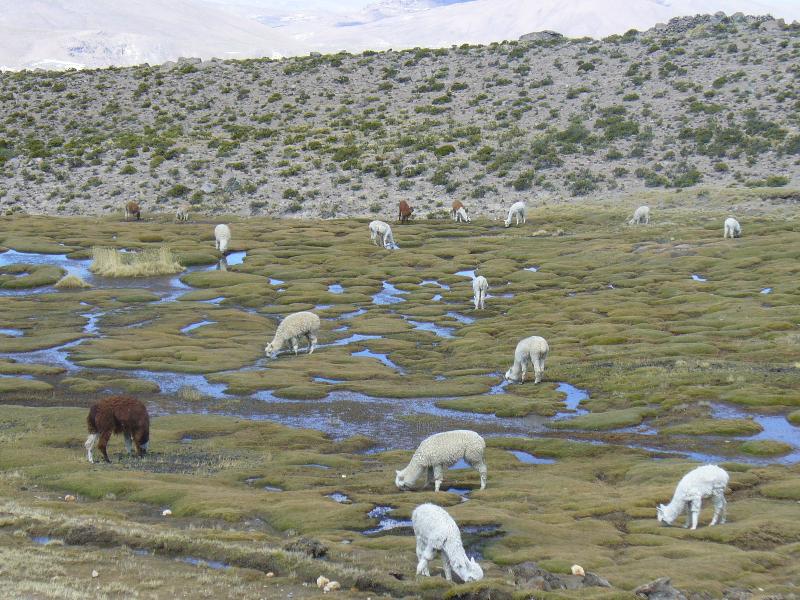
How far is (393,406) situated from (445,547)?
18.5m

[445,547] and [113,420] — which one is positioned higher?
[113,420]

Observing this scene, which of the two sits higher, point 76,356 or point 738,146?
point 738,146

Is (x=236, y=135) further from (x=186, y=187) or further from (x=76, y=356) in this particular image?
(x=76, y=356)

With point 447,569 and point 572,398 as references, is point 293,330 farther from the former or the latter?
point 447,569

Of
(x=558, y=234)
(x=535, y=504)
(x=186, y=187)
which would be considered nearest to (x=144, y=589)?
(x=535, y=504)

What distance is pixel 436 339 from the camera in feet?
157

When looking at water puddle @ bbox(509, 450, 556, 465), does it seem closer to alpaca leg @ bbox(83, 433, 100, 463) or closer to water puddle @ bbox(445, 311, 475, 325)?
alpaca leg @ bbox(83, 433, 100, 463)

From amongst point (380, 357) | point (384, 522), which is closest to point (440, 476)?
point (384, 522)

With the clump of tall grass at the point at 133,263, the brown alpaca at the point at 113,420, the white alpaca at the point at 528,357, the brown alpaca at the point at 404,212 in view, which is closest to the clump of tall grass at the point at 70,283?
the clump of tall grass at the point at 133,263

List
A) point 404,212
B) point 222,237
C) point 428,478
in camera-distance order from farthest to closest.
Result: point 404,212 < point 222,237 < point 428,478

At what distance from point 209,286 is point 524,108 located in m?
60.3

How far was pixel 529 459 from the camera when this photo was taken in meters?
30.1

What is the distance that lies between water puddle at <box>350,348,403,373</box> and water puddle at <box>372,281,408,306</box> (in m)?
10.8

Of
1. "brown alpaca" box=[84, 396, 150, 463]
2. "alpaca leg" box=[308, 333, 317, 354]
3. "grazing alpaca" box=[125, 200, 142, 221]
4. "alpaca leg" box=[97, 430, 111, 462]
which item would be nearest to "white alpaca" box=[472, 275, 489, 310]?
"alpaca leg" box=[308, 333, 317, 354]
